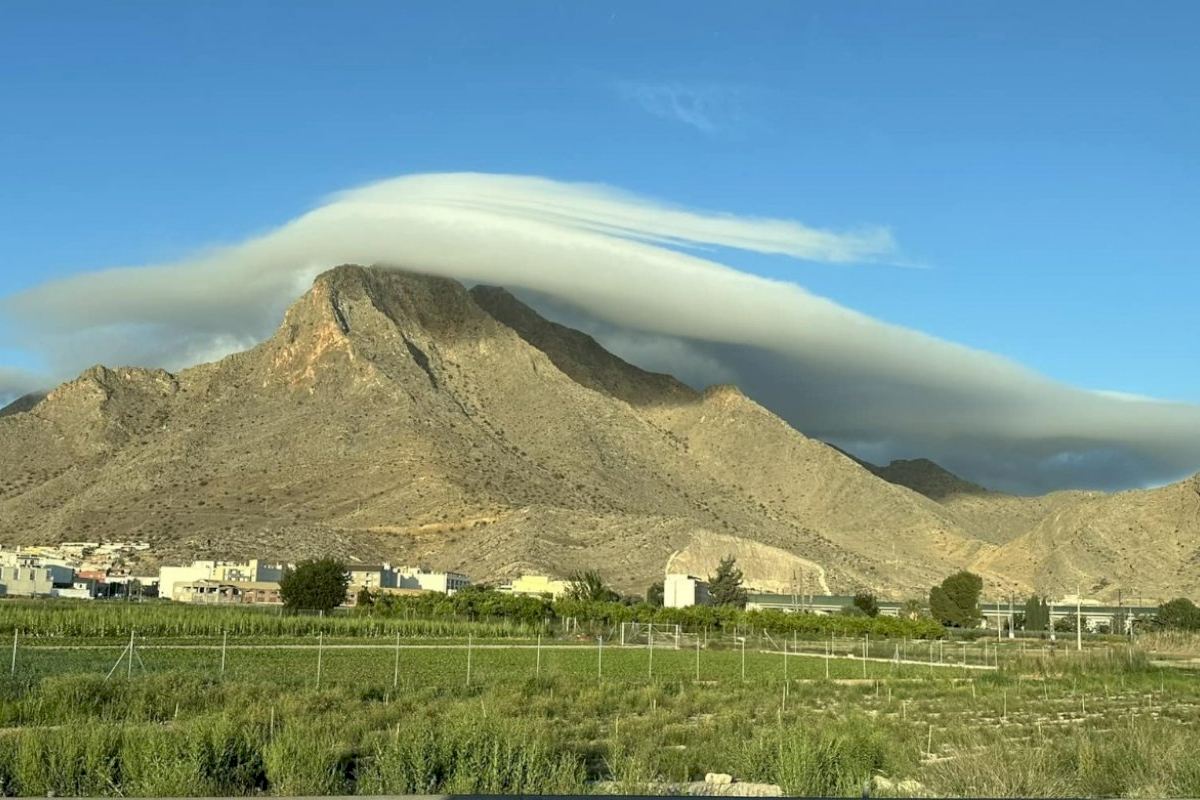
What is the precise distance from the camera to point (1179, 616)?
10312 centimetres

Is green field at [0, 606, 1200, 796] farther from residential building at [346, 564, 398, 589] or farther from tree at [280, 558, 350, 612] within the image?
residential building at [346, 564, 398, 589]

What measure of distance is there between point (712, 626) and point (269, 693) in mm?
63124

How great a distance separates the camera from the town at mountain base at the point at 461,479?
126 meters

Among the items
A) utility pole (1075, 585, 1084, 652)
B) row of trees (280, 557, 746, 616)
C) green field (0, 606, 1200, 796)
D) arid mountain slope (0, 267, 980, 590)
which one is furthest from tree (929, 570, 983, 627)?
green field (0, 606, 1200, 796)

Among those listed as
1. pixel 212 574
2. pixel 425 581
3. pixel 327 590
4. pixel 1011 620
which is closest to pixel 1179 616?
pixel 1011 620

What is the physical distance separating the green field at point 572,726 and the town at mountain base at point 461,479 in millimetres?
69668

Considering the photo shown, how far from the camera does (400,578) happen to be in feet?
Answer: 368

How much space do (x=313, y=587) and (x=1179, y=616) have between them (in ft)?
218

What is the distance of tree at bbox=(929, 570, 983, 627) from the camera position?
118000mm

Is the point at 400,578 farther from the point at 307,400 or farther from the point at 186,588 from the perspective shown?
the point at 307,400

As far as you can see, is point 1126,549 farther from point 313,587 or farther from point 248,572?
point 248,572

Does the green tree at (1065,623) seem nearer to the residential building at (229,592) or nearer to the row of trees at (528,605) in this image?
the row of trees at (528,605)

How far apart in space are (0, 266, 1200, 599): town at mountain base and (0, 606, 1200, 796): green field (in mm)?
69668

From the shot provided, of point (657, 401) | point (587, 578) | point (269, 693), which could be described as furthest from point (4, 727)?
point (657, 401)
